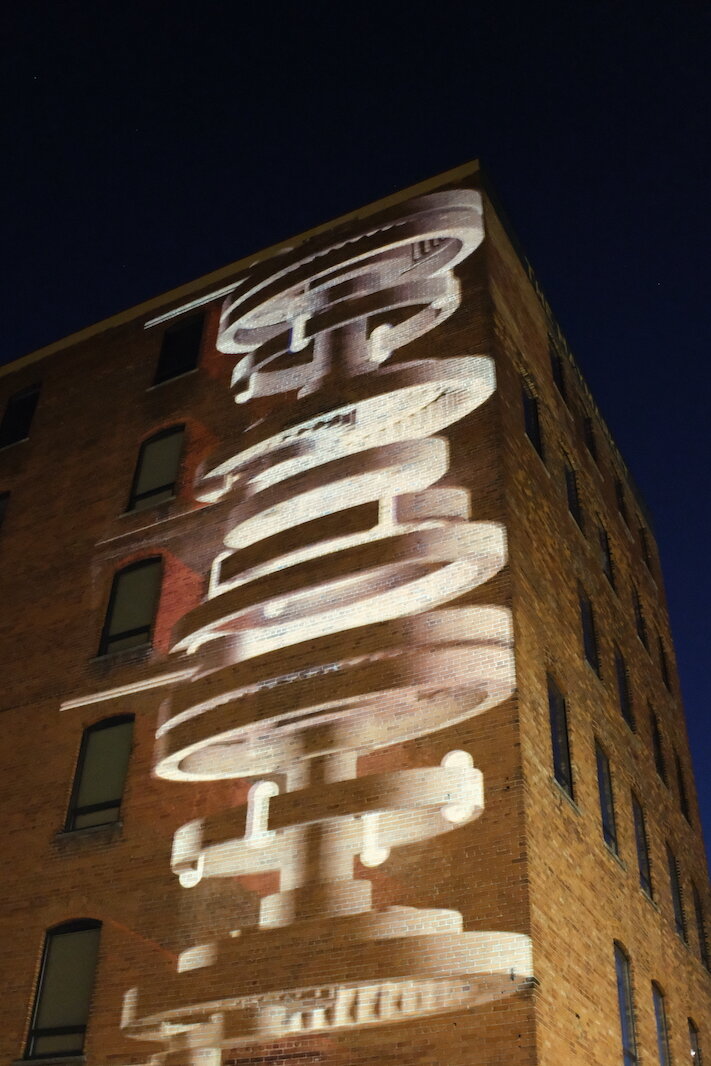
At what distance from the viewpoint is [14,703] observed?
17172 millimetres

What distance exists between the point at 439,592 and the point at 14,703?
24.4 ft

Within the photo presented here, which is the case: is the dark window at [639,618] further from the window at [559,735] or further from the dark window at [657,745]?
the window at [559,735]

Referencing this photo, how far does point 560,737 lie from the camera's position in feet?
49.1

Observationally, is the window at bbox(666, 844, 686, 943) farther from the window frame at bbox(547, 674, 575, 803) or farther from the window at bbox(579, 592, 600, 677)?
the window frame at bbox(547, 674, 575, 803)

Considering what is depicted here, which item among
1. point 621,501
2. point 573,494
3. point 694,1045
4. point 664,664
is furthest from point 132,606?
point 664,664

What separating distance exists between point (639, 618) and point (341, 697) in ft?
34.0

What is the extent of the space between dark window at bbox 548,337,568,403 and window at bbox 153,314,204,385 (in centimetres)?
684

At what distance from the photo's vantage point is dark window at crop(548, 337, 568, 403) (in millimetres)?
20875

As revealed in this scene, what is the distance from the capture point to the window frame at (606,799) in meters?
15.8

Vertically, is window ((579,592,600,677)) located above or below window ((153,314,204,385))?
below

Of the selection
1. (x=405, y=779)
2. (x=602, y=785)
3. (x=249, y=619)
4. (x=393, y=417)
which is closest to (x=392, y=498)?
(x=393, y=417)

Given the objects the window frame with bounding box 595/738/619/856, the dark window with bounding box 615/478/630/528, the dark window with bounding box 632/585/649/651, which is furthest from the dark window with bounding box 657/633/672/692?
the window frame with bounding box 595/738/619/856

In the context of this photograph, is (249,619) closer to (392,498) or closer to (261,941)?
(392,498)

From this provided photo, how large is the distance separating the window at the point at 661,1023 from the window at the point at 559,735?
3.93m
